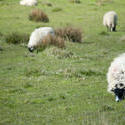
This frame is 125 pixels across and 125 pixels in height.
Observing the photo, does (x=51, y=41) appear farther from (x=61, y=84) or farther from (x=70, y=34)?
(x=61, y=84)

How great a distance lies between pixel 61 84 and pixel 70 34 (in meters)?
7.79

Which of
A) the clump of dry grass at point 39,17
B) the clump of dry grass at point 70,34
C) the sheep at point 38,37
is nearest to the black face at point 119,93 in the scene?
the sheep at point 38,37

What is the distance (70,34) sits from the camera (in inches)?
667

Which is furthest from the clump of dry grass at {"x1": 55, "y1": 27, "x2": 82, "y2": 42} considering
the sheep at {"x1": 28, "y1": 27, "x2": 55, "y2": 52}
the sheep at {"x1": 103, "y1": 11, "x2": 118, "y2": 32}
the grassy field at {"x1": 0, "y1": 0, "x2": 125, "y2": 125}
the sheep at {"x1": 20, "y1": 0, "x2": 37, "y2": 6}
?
the sheep at {"x1": 20, "y1": 0, "x2": 37, "y2": 6}

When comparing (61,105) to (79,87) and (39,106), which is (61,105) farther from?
(79,87)

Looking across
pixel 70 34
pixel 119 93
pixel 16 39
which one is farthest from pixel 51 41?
pixel 119 93

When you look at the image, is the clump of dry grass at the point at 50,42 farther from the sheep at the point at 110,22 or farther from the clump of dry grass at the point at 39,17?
the clump of dry grass at the point at 39,17

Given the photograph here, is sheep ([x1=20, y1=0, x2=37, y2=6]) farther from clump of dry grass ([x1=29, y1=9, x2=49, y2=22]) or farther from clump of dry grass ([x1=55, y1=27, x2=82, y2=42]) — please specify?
clump of dry grass ([x1=55, y1=27, x2=82, y2=42])

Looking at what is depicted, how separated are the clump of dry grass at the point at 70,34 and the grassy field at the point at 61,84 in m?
Answer: 0.41

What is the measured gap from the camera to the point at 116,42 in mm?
16531

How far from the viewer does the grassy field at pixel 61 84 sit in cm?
680

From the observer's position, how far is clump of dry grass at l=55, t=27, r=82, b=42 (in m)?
16.7

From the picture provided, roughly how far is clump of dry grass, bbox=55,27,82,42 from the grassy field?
412mm

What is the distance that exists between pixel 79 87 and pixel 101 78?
3.68ft
